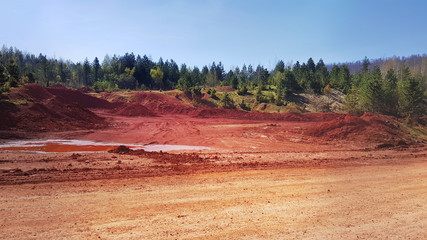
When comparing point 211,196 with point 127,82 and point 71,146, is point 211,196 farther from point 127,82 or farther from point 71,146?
point 127,82

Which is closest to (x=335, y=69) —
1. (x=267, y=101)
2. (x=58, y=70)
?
(x=267, y=101)

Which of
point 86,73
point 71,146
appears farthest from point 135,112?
point 86,73

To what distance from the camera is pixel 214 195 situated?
22.6ft

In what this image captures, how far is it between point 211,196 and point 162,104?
31.6m

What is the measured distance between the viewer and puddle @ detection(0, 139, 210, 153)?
13.3 m

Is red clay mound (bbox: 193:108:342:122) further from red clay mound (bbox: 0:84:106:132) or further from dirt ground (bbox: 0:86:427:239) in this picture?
dirt ground (bbox: 0:86:427:239)

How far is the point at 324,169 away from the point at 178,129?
44.5 feet

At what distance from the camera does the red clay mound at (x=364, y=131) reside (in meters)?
16.8

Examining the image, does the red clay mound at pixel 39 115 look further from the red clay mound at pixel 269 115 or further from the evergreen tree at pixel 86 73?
the evergreen tree at pixel 86 73

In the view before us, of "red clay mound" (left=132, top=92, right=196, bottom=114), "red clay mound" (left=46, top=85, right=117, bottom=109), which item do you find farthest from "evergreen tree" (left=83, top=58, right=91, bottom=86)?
"red clay mound" (left=46, top=85, right=117, bottom=109)

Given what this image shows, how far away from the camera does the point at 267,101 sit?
132 ft

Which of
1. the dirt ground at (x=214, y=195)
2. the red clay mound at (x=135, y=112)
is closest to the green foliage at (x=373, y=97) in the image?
the dirt ground at (x=214, y=195)

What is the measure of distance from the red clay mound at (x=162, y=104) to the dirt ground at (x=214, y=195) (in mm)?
21738

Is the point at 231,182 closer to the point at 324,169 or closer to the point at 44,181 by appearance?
the point at 324,169
